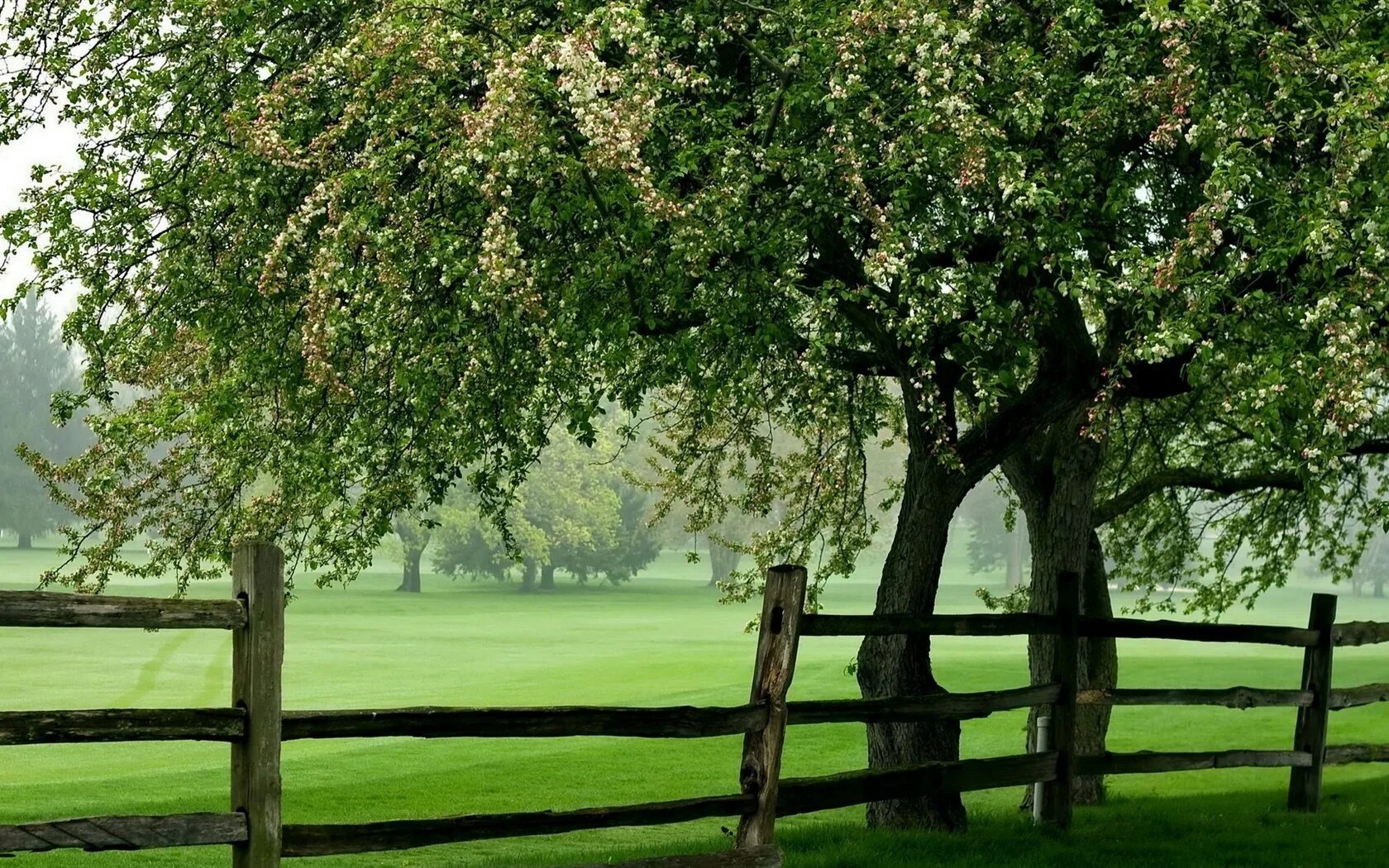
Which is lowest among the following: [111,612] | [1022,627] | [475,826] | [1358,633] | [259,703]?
[475,826]

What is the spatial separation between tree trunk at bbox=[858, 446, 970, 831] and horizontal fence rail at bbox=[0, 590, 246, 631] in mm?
6719

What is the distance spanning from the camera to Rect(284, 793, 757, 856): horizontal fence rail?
7.45 m

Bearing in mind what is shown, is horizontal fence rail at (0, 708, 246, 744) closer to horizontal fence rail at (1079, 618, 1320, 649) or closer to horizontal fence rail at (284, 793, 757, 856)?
horizontal fence rail at (284, 793, 757, 856)

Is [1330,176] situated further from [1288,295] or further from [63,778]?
[63,778]

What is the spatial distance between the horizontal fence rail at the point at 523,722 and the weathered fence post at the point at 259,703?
0.62ft

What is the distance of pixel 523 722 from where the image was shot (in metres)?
8.12

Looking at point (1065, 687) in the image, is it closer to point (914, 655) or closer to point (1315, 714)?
point (914, 655)

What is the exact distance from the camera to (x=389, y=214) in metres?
10.7

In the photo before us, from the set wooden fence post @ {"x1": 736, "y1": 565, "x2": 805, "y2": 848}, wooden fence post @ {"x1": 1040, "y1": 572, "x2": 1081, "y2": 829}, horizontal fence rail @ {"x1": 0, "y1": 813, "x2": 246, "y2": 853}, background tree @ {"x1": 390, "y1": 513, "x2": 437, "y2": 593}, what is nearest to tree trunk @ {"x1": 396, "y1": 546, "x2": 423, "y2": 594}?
background tree @ {"x1": 390, "y1": 513, "x2": 437, "y2": 593}

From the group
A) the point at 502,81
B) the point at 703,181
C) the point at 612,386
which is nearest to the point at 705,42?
the point at 703,181

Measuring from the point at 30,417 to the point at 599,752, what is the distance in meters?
89.7

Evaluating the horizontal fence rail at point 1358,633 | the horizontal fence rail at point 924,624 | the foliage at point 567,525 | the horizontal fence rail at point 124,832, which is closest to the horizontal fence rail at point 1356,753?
the horizontal fence rail at point 1358,633

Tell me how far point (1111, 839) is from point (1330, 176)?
541 centimetres

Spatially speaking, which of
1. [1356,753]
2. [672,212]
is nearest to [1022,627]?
[672,212]
